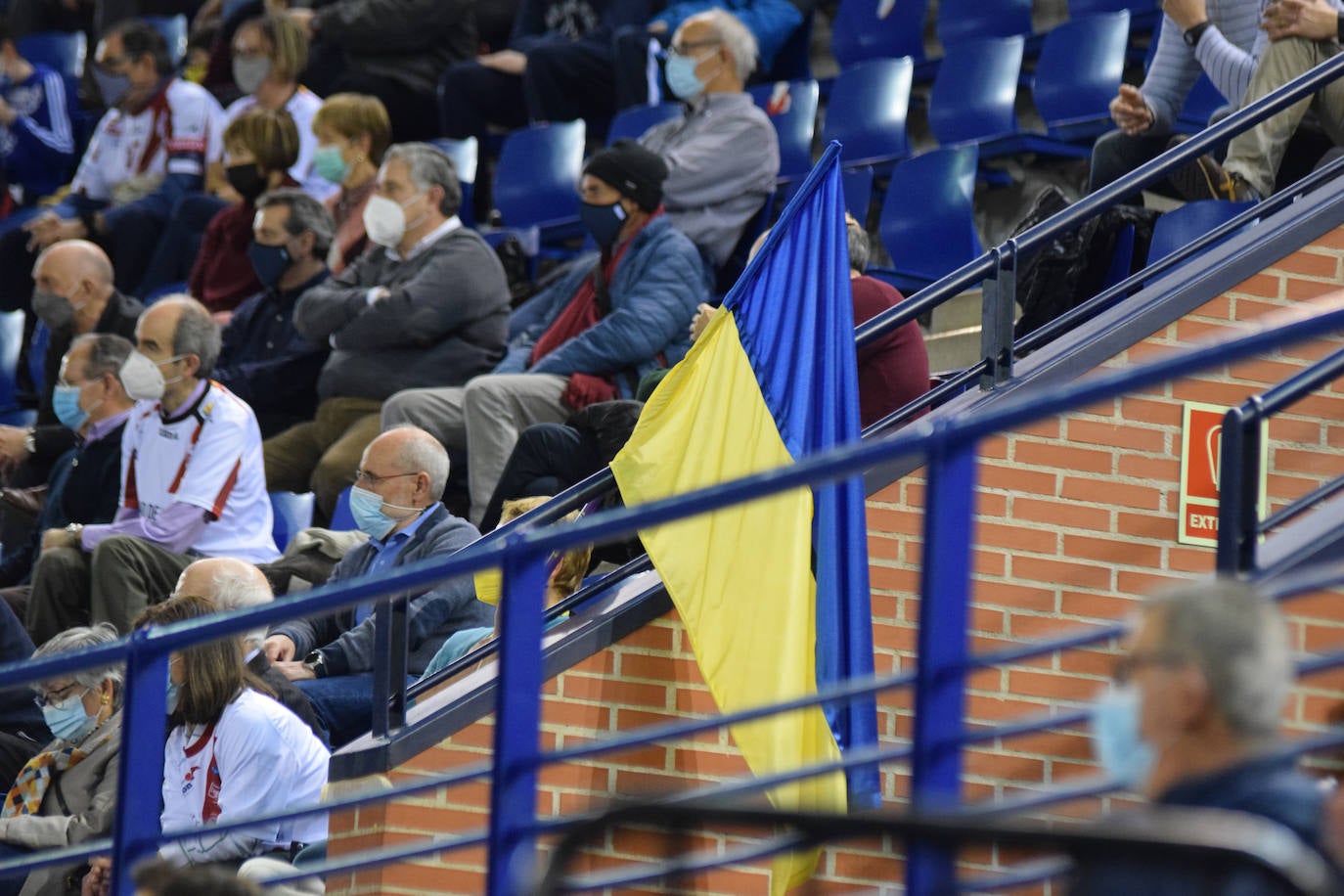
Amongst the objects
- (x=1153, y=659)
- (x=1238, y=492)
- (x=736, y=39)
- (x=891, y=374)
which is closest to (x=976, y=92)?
(x=736, y=39)

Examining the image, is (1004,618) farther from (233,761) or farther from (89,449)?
(89,449)

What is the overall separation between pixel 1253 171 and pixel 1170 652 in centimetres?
424

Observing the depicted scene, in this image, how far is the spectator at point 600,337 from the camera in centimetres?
721

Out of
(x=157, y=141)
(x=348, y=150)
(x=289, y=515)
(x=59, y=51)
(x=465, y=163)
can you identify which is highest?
(x=59, y=51)

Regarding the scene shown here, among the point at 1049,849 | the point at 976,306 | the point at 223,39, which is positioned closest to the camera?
the point at 1049,849

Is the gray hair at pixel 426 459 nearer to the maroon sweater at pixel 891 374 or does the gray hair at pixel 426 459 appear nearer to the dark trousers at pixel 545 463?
the dark trousers at pixel 545 463

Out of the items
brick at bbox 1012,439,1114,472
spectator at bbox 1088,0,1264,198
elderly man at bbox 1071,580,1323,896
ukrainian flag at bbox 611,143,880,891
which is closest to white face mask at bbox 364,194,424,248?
spectator at bbox 1088,0,1264,198

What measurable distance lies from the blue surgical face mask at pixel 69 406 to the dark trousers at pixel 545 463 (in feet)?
7.30

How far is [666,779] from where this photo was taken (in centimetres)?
497

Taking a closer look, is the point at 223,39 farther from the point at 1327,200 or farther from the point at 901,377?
the point at 1327,200

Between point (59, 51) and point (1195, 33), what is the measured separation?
9.48 meters

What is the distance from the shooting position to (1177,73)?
6695mm

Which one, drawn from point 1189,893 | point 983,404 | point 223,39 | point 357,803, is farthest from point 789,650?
point 223,39

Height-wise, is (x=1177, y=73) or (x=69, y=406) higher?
(x=1177, y=73)
